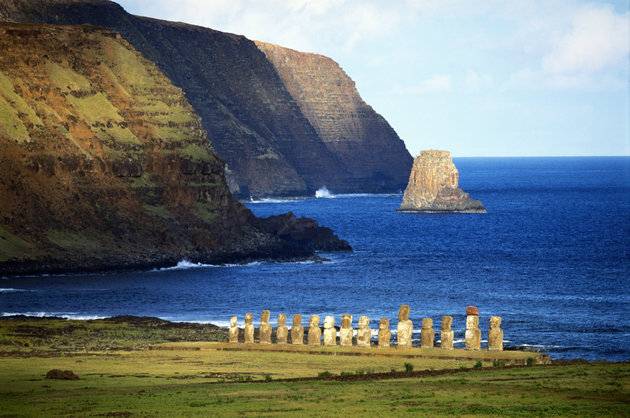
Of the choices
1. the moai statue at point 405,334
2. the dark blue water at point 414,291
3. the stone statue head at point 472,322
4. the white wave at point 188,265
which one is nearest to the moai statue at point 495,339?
the stone statue head at point 472,322

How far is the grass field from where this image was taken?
29078 mm

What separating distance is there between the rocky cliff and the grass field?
73.3 meters

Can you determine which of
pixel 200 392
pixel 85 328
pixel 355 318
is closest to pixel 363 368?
pixel 200 392

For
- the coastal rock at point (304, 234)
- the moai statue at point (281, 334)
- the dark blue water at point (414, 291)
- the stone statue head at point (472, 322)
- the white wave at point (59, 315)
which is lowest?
the dark blue water at point (414, 291)

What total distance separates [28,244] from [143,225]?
662 inches

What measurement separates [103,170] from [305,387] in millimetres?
103571

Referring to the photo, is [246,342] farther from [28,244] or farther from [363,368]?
[28,244]

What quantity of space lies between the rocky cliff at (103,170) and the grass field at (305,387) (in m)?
73.3

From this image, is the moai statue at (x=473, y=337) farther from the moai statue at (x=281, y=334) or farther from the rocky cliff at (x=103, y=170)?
the rocky cliff at (x=103, y=170)

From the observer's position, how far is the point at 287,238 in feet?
497

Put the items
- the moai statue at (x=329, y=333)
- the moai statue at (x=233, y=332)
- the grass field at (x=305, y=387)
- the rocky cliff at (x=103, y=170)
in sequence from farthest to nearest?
the rocky cliff at (x=103, y=170)
the moai statue at (x=233, y=332)
the moai statue at (x=329, y=333)
the grass field at (x=305, y=387)

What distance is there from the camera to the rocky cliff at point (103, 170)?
4776 inches

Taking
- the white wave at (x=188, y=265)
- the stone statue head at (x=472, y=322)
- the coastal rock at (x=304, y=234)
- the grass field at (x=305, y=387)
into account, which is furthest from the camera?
the coastal rock at (x=304, y=234)

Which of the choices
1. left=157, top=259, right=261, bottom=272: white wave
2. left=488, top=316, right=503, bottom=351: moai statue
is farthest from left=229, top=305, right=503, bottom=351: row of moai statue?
left=157, top=259, right=261, bottom=272: white wave
